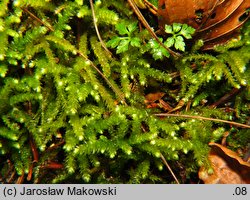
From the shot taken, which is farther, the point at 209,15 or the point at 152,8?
the point at 152,8

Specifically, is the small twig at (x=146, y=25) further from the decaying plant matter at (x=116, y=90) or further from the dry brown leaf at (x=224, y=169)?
the dry brown leaf at (x=224, y=169)

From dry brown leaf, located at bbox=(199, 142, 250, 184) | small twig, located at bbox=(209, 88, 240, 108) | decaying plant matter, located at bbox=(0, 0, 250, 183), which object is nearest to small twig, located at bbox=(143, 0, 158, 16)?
decaying plant matter, located at bbox=(0, 0, 250, 183)

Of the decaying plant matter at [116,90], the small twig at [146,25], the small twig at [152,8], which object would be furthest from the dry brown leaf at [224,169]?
the small twig at [152,8]

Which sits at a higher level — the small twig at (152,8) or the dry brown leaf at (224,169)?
the small twig at (152,8)

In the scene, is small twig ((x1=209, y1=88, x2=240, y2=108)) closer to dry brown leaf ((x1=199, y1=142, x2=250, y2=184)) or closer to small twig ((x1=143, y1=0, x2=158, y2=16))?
dry brown leaf ((x1=199, y1=142, x2=250, y2=184))

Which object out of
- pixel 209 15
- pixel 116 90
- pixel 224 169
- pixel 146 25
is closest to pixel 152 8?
pixel 146 25

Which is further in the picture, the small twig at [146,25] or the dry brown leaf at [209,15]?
the small twig at [146,25]

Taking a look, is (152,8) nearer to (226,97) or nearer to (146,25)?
(146,25)

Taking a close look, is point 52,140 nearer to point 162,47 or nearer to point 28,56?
point 28,56

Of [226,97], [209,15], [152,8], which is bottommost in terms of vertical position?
[226,97]
